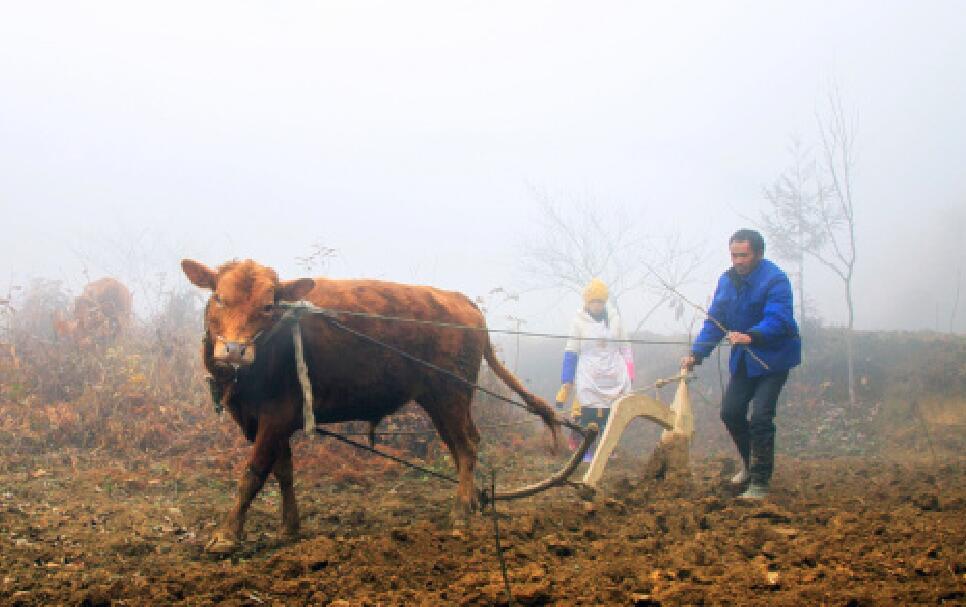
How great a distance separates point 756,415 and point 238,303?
13.3 feet

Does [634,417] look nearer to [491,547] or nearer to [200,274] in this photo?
[491,547]

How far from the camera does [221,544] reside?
13.6ft

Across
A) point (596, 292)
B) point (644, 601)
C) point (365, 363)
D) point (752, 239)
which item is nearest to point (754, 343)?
point (752, 239)

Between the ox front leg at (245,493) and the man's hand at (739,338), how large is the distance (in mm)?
3540

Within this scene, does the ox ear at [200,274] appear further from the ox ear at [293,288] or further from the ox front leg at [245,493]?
the ox front leg at [245,493]

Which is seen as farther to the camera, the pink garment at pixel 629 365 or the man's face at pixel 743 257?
the pink garment at pixel 629 365

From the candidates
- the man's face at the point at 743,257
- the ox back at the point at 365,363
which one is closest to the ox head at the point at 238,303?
the ox back at the point at 365,363

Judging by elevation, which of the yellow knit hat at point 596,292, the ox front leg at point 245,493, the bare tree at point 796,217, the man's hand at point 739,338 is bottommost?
the ox front leg at point 245,493

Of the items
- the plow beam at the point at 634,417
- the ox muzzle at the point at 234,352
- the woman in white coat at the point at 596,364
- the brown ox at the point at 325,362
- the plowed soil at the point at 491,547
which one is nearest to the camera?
the plowed soil at the point at 491,547

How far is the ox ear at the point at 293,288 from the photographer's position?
464 cm

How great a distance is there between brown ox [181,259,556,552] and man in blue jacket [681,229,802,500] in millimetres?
1616

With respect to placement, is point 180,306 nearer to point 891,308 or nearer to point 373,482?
point 373,482

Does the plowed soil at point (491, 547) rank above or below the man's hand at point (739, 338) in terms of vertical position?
below

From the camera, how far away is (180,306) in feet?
50.6
